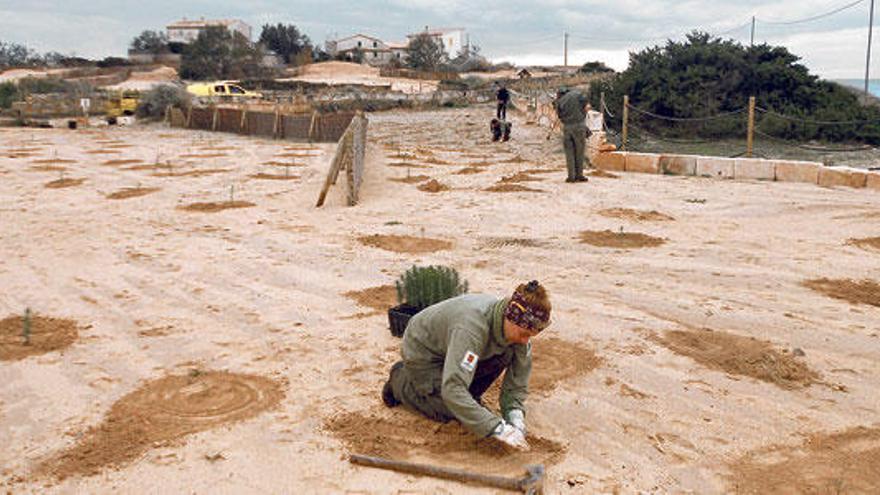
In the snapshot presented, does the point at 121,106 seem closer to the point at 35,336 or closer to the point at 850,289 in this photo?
the point at 35,336

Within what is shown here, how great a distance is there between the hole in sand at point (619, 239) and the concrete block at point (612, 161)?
644 centimetres

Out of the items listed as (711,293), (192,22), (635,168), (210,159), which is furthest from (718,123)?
(192,22)

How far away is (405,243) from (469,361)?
16.4ft

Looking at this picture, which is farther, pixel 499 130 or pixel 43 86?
pixel 43 86

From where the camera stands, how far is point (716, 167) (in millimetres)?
13773

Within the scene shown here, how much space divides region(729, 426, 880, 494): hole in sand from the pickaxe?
90cm

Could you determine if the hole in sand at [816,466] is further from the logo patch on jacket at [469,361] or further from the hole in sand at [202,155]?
the hole in sand at [202,155]

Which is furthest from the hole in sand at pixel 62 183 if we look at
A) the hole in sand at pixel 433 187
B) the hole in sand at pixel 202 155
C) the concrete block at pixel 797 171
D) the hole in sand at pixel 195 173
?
the concrete block at pixel 797 171

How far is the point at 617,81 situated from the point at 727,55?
3.51m

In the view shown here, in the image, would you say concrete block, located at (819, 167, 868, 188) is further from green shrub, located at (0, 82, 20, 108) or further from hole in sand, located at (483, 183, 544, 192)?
green shrub, located at (0, 82, 20, 108)

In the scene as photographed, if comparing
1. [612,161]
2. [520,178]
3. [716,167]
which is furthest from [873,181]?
[520,178]

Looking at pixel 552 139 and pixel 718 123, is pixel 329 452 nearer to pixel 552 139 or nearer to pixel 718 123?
pixel 552 139

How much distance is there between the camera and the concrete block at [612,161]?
48.7 feet

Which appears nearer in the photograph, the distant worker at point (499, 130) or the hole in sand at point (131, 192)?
the hole in sand at point (131, 192)
